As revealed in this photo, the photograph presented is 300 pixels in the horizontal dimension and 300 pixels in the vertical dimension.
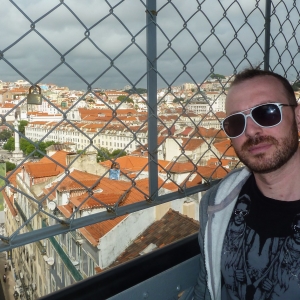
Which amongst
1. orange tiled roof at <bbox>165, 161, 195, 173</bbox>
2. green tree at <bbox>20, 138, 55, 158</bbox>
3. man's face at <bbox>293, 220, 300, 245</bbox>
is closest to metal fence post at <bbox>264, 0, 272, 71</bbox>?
orange tiled roof at <bbox>165, 161, 195, 173</bbox>

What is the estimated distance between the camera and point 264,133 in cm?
103

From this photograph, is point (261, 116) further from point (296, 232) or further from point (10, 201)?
point (10, 201)

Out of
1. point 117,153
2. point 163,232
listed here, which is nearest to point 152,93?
point 117,153

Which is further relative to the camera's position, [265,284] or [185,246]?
[185,246]

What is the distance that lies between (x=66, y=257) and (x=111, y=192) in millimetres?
829

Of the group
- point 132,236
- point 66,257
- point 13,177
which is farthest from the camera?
point 66,257

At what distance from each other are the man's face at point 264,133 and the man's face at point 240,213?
12 cm

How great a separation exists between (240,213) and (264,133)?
0.25m

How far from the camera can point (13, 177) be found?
2.80 ft

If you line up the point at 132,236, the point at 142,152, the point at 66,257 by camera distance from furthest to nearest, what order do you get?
the point at 66,257 → the point at 132,236 → the point at 142,152

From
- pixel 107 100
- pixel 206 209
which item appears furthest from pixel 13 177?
pixel 206 209

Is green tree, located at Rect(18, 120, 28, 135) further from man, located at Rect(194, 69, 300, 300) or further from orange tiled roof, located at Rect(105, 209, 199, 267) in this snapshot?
orange tiled roof, located at Rect(105, 209, 199, 267)

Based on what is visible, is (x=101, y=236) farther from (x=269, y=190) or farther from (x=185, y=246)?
(x=269, y=190)

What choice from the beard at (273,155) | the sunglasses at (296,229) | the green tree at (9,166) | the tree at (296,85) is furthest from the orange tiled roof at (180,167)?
the tree at (296,85)
